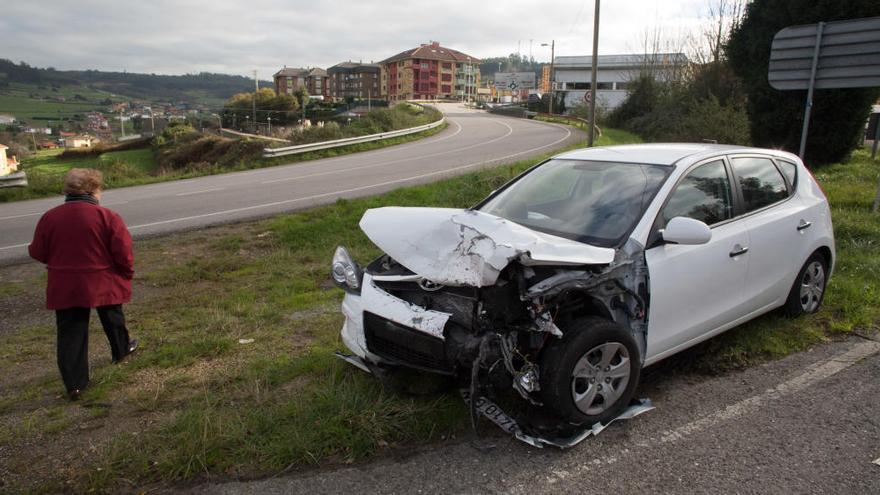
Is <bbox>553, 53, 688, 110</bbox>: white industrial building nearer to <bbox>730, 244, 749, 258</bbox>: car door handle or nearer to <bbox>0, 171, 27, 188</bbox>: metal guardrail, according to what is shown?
<bbox>0, 171, 27, 188</bbox>: metal guardrail

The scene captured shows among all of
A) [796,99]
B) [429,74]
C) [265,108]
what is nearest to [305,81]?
[429,74]

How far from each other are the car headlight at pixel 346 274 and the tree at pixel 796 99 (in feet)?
51.3

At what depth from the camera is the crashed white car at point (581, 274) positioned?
3.29 meters

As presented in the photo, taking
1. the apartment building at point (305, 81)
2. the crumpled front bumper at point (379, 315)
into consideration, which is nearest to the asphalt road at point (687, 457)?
the crumpled front bumper at point (379, 315)

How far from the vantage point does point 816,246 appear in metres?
5.13

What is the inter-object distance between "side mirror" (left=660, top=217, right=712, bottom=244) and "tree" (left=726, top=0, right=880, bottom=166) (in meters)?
14.4

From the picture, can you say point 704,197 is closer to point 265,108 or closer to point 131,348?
point 131,348

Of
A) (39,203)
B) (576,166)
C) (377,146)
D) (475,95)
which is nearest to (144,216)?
(39,203)

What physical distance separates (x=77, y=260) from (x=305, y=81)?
6083 inches

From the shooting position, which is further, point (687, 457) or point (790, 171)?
point (790, 171)

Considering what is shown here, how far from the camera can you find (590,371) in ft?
11.1

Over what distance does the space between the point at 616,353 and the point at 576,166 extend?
6.06ft

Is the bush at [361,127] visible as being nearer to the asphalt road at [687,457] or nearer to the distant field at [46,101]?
the asphalt road at [687,457]

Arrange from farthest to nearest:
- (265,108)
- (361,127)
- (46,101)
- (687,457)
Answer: (46,101) → (265,108) → (361,127) → (687,457)
